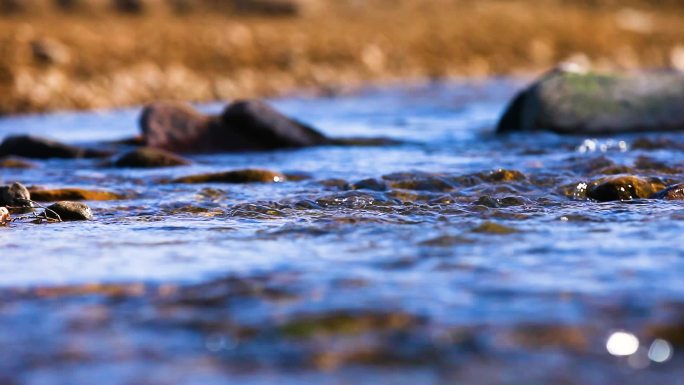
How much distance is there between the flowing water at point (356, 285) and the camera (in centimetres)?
257

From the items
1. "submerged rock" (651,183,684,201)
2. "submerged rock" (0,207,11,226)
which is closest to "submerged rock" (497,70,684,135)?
"submerged rock" (651,183,684,201)

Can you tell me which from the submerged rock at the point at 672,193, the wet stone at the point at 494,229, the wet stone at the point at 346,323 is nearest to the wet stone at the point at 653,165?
the submerged rock at the point at 672,193

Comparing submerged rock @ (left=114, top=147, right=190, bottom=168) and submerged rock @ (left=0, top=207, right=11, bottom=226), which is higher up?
submerged rock @ (left=114, top=147, right=190, bottom=168)

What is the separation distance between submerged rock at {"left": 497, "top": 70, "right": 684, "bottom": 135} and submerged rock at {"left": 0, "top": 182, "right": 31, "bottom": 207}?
4772 mm

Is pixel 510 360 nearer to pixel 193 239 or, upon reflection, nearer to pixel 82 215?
pixel 193 239

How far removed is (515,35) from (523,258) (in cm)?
1902

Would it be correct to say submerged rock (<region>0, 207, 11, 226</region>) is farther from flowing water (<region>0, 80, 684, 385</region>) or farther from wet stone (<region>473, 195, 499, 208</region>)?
wet stone (<region>473, 195, 499, 208</region>)

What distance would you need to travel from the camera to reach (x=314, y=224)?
444 cm

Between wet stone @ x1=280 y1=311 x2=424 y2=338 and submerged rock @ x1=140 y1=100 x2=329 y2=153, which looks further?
submerged rock @ x1=140 y1=100 x2=329 y2=153

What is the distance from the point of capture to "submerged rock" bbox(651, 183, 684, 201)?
16.3ft

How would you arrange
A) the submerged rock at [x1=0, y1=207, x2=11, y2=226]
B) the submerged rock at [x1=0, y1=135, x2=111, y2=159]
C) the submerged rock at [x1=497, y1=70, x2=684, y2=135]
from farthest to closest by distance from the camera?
the submerged rock at [x1=497, y1=70, x2=684, y2=135] → the submerged rock at [x1=0, y1=135, x2=111, y2=159] → the submerged rock at [x1=0, y1=207, x2=11, y2=226]

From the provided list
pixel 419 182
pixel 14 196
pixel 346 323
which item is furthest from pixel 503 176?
pixel 346 323

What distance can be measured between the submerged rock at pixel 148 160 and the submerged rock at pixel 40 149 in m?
0.88

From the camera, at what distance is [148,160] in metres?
7.35
